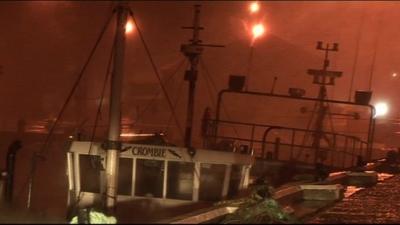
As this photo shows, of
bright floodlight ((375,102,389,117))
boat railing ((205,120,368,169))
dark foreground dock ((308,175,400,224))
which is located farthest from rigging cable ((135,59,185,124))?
dark foreground dock ((308,175,400,224))

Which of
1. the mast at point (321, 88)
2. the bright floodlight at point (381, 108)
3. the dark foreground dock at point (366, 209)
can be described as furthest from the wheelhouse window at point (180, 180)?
the bright floodlight at point (381, 108)

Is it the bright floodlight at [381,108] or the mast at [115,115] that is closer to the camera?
the mast at [115,115]

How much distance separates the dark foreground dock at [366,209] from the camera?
8.45 metres

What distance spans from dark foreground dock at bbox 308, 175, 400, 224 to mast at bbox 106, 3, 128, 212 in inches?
125

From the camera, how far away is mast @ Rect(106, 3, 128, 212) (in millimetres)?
9750

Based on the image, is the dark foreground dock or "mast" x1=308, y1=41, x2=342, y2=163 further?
"mast" x1=308, y1=41, x2=342, y2=163

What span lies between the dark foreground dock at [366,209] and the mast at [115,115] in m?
3.17

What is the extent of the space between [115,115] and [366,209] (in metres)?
4.06

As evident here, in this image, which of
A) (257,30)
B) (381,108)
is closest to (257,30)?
(257,30)

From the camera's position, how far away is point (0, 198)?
543 inches

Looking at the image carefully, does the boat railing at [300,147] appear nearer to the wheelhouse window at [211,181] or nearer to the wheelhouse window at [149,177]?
the wheelhouse window at [211,181]

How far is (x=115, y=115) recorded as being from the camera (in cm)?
970

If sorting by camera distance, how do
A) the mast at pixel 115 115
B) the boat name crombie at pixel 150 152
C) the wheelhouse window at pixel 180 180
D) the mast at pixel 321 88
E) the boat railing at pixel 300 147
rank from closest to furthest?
1. the mast at pixel 115 115
2. the wheelhouse window at pixel 180 180
3. the boat name crombie at pixel 150 152
4. the boat railing at pixel 300 147
5. the mast at pixel 321 88

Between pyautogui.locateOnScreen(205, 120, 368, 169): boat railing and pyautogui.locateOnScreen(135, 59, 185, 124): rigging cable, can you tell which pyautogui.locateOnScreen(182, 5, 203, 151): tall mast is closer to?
pyautogui.locateOnScreen(205, 120, 368, 169): boat railing
